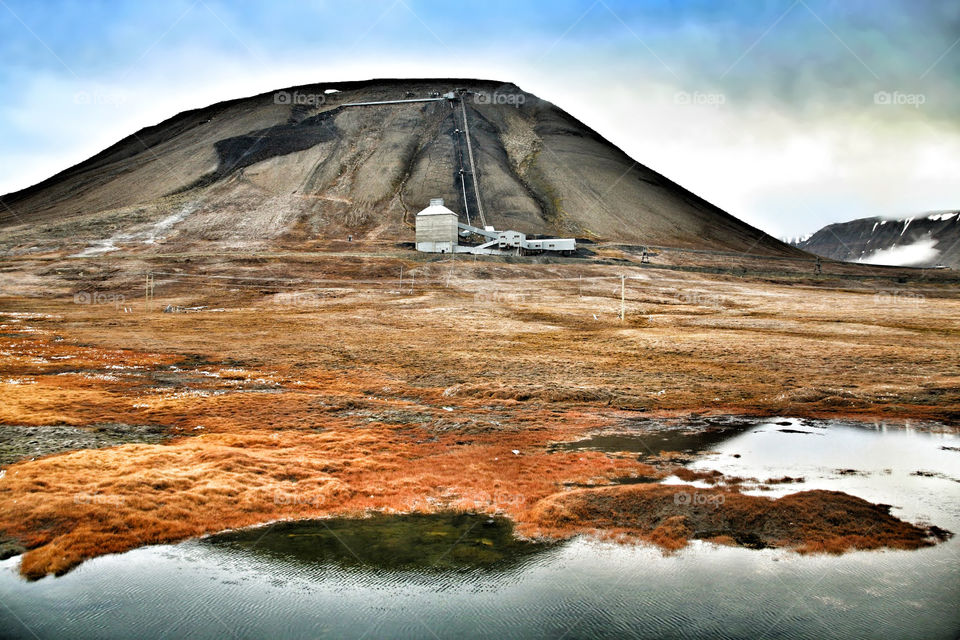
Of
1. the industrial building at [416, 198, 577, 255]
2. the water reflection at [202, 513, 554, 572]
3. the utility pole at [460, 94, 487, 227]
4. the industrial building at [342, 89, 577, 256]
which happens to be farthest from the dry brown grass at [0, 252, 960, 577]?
the utility pole at [460, 94, 487, 227]

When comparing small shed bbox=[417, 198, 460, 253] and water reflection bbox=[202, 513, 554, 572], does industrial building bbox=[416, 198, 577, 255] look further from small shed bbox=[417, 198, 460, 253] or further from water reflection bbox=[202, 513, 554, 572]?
water reflection bbox=[202, 513, 554, 572]

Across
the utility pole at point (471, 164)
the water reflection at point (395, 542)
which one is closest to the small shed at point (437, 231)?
the utility pole at point (471, 164)

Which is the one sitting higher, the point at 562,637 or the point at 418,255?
the point at 418,255

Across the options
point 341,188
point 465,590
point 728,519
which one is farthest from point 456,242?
point 465,590

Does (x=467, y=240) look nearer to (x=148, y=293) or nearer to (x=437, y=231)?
(x=437, y=231)

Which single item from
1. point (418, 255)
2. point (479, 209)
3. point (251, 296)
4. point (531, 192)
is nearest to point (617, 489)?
point (251, 296)

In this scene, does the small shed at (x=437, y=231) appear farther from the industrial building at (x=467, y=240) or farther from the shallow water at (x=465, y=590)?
the shallow water at (x=465, y=590)

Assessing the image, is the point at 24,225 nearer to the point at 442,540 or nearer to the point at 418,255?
the point at 418,255
